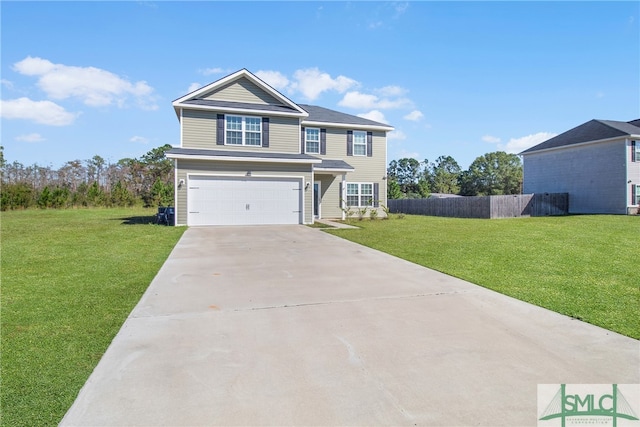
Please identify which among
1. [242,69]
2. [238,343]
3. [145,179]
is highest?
[242,69]

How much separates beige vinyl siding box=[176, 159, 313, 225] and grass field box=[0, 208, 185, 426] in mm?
5491

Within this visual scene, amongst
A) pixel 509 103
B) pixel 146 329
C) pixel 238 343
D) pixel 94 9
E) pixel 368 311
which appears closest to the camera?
pixel 238 343

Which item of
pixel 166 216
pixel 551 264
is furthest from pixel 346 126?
pixel 551 264

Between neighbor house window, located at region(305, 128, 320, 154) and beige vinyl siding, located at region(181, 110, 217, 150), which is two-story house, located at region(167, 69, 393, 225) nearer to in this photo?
beige vinyl siding, located at region(181, 110, 217, 150)

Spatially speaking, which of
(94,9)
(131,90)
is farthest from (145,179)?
(94,9)

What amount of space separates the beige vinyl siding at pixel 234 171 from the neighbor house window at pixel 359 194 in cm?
453

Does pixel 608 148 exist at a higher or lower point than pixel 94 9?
lower

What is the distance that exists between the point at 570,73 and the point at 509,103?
3780 millimetres

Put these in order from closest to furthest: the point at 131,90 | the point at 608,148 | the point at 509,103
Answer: the point at 509,103 < the point at 131,90 < the point at 608,148

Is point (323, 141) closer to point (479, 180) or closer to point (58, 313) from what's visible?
point (58, 313)

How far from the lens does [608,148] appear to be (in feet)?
75.1

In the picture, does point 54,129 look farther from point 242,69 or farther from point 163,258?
point 163,258

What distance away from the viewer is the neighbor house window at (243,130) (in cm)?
1670

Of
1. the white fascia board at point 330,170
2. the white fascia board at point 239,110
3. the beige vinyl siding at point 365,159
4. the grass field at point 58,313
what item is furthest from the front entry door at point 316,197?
the grass field at point 58,313
